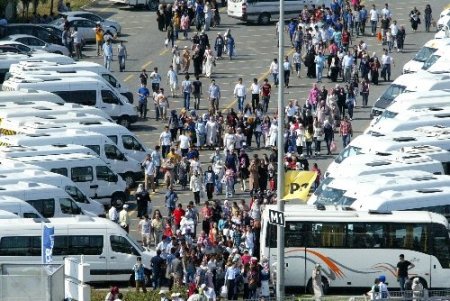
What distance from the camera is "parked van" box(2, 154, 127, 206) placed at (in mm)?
63500

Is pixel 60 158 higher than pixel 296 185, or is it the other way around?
pixel 296 185

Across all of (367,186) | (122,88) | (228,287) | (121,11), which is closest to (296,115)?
(122,88)

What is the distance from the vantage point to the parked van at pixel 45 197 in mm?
59188

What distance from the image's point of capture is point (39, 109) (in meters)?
70.6

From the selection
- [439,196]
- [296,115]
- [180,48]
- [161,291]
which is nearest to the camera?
[161,291]

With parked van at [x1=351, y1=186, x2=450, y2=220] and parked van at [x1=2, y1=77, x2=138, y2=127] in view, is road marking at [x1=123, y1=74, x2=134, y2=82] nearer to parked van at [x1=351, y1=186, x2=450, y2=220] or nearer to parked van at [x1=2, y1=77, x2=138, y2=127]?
parked van at [x1=2, y1=77, x2=138, y2=127]

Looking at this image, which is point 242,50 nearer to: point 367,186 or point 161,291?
point 367,186

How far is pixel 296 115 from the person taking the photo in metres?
73.1

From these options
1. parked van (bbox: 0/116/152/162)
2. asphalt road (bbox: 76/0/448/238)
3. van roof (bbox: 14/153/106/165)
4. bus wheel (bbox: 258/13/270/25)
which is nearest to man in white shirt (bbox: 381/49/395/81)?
asphalt road (bbox: 76/0/448/238)

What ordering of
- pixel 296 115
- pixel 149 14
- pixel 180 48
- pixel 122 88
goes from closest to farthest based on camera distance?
pixel 296 115, pixel 122 88, pixel 180 48, pixel 149 14

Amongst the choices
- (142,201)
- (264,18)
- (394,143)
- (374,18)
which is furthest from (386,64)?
(142,201)

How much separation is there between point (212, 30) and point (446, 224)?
38.1 m

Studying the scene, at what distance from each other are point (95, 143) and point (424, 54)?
2042cm

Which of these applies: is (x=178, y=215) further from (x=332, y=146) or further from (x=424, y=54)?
(x=424, y=54)
